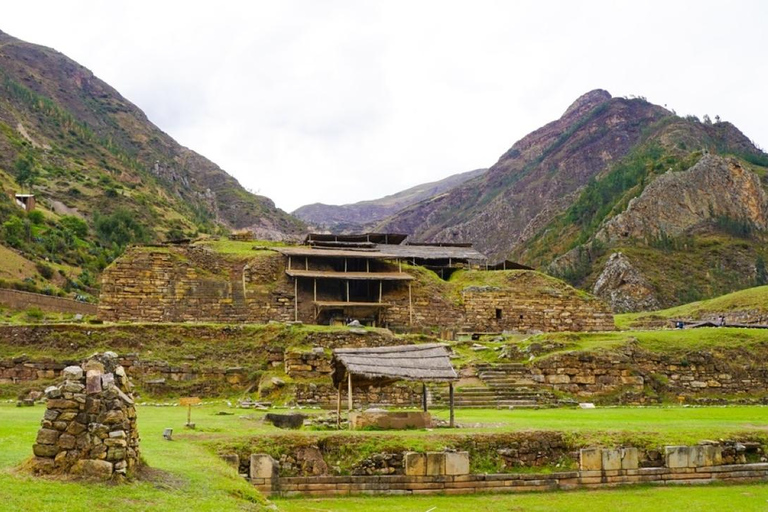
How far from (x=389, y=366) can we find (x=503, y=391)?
26.2 ft

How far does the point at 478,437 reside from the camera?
43.3 ft

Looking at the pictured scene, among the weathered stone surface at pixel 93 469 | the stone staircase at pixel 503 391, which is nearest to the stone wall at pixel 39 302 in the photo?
the stone staircase at pixel 503 391

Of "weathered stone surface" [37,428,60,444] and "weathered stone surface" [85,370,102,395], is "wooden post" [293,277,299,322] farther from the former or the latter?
"weathered stone surface" [37,428,60,444]

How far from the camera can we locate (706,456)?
13.4 metres

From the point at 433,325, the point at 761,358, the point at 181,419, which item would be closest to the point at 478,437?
the point at 181,419

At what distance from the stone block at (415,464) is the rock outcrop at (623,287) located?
61.1m

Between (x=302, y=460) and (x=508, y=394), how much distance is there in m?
11.9

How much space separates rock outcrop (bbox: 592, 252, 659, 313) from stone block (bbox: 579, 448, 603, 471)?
195 feet

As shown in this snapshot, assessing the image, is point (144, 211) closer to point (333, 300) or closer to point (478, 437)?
point (333, 300)

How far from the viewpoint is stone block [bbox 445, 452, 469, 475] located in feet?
40.3

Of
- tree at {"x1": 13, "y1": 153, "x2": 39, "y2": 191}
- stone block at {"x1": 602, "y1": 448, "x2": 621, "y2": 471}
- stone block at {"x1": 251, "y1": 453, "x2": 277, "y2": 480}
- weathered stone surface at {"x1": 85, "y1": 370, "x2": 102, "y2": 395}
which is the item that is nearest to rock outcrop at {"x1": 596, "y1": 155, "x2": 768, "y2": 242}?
stone block at {"x1": 602, "y1": 448, "x2": 621, "y2": 471}

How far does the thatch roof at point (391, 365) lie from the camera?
52.0ft

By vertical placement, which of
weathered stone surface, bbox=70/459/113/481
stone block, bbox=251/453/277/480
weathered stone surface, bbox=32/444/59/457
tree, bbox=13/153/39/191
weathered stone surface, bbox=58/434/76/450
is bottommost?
stone block, bbox=251/453/277/480

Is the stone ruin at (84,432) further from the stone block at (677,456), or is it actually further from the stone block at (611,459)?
the stone block at (677,456)
